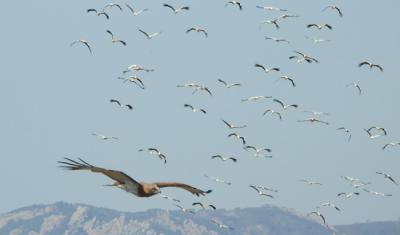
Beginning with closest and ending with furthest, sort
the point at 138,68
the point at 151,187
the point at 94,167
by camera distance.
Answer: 1. the point at 94,167
2. the point at 151,187
3. the point at 138,68

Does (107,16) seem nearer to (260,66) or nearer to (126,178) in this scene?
(260,66)

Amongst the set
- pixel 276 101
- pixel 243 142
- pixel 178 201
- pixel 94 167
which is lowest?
pixel 94 167

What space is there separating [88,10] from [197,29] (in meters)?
12.8

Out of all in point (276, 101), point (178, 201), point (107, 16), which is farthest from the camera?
point (276, 101)

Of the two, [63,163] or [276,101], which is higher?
[276,101]

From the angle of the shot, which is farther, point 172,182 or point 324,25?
point 324,25

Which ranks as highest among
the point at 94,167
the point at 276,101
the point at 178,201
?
the point at 276,101

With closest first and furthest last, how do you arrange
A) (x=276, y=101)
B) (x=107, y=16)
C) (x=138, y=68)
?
(x=107, y=16) < (x=138, y=68) < (x=276, y=101)

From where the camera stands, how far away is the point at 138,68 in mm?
116375

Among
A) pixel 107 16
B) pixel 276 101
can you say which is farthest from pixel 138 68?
pixel 276 101

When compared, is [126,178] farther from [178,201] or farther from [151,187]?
[178,201]

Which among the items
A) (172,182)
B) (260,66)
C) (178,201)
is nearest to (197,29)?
(260,66)

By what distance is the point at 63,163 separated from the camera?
169 feet

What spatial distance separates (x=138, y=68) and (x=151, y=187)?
205 ft
